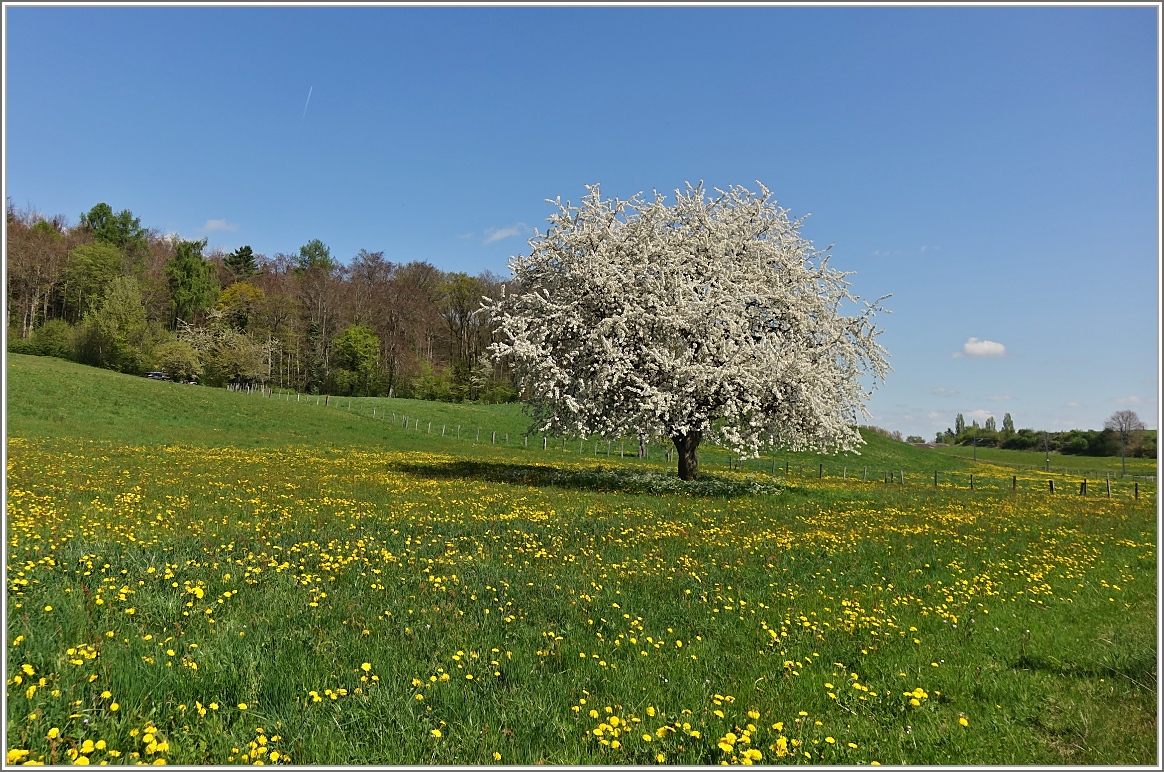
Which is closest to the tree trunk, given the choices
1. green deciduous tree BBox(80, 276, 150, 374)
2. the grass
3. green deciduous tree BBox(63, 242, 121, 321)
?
the grass

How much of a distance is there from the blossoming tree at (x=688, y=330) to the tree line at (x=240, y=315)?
51.9 meters

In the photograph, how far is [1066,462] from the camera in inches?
3339

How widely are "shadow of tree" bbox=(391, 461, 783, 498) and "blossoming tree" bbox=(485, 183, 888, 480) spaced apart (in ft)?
5.06

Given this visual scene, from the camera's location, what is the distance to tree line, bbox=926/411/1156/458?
6400cm

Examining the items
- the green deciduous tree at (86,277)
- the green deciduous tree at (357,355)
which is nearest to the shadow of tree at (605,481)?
the green deciduous tree at (357,355)

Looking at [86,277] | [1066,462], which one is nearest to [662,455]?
[1066,462]

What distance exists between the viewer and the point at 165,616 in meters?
7.58

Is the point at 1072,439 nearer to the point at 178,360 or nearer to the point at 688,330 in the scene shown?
the point at 688,330

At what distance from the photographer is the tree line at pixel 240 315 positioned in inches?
3027

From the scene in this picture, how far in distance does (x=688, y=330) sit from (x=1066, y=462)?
86082 millimetres

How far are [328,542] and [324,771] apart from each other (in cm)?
803

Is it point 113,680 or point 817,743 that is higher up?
point 113,680

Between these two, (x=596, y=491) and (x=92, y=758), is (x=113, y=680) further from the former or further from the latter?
(x=596, y=491)

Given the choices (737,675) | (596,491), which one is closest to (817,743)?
(737,675)
